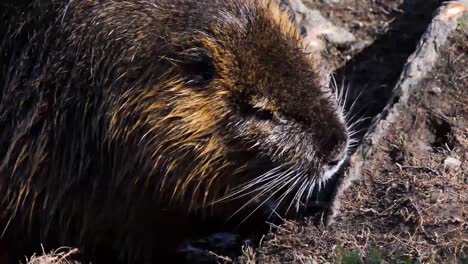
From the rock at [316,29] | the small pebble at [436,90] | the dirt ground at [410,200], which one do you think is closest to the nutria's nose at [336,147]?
the dirt ground at [410,200]

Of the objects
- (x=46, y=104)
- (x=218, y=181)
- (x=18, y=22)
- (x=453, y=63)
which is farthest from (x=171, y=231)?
(x=453, y=63)

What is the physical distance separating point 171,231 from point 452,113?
4.70ft

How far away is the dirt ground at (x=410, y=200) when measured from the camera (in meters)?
3.86

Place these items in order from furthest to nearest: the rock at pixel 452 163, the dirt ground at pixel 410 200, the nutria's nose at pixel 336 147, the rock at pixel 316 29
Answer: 1. the rock at pixel 316 29
2. the rock at pixel 452 163
3. the nutria's nose at pixel 336 147
4. the dirt ground at pixel 410 200

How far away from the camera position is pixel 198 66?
4105 mm

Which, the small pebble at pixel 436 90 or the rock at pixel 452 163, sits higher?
the small pebble at pixel 436 90

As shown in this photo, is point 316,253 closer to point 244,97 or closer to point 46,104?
point 244,97

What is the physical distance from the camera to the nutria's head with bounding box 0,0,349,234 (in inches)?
160

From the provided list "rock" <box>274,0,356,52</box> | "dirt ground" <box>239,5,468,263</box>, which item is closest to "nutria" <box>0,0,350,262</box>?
"dirt ground" <box>239,5,468,263</box>

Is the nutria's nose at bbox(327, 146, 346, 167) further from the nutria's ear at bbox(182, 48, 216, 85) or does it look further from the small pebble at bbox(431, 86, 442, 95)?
the small pebble at bbox(431, 86, 442, 95)

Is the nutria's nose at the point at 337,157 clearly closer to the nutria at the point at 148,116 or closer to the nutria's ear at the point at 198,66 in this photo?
A: the nutria at the point at 148,116

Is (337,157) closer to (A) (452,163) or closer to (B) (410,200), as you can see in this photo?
(B) (410,200)

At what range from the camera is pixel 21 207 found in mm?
4523

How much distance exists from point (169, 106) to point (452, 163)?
1264 millimetres
